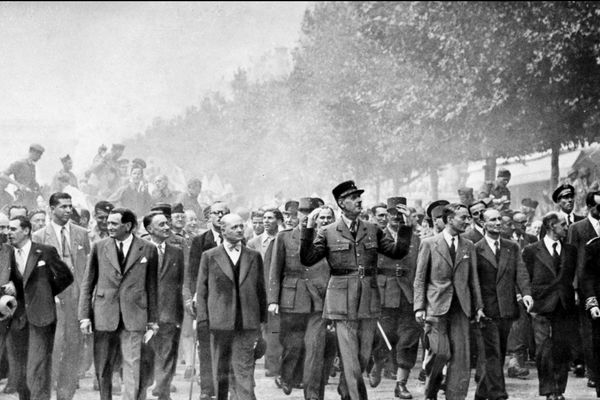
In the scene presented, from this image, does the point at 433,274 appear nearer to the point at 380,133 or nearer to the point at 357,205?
the point at 357,205

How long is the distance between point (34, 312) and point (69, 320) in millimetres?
1456

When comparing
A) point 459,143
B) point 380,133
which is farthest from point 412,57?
point 380,133

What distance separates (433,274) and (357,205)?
1.32 meters

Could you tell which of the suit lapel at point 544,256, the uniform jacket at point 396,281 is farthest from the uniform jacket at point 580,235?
the uniform jacket at point 396,281

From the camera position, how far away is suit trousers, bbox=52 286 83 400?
34.2 feet

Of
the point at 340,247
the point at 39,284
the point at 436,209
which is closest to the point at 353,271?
the point at 340,247

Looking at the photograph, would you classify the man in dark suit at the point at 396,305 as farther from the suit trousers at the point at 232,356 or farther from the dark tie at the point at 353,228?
the suit trousers at the point at 232,356

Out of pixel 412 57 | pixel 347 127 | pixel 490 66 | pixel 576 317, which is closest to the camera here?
pixel 576 317

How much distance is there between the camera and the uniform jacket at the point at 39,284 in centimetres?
934

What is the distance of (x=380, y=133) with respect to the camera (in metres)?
30.1

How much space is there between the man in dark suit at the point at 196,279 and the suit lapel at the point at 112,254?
122 cm

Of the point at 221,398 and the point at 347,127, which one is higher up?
the point at 347,127

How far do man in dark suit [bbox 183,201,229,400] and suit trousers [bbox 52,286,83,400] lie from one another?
1.37 metres

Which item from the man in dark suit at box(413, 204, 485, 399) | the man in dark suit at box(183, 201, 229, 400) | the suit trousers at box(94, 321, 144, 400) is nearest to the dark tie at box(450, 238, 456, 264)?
the man in dark suit at box(413, 204, 485, 399)
